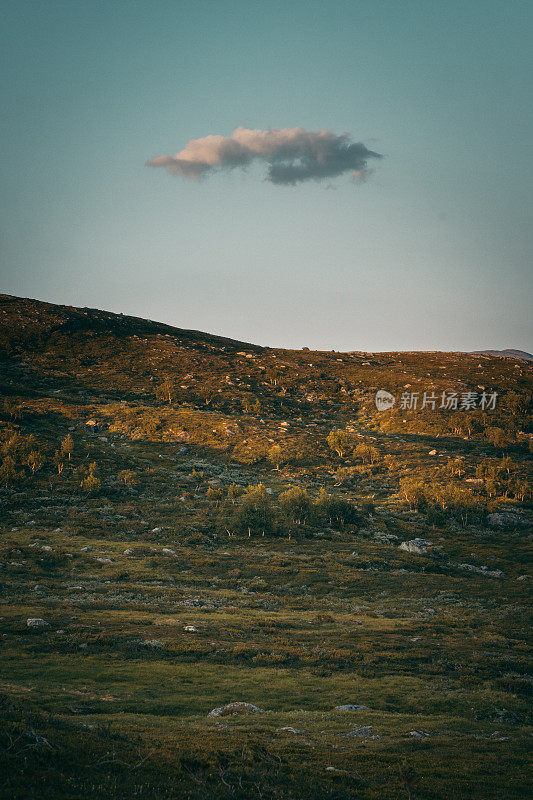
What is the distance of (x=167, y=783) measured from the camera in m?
13.1

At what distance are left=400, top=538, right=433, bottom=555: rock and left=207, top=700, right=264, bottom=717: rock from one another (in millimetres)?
46808

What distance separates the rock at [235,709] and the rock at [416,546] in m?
46.8

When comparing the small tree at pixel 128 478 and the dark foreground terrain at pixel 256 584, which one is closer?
the dark foreground terrain at pixel 256 584

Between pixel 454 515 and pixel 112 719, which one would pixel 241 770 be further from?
pixel 454 515

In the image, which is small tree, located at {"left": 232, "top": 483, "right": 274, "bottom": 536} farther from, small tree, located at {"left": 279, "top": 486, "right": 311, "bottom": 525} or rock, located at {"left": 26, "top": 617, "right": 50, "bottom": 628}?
rock, located at {"left": 26, "top": 617, "right": 50, "bottom": 628}

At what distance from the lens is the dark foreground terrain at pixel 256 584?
15.8 meters

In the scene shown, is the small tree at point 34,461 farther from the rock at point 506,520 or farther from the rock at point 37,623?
the rock at point 506,520

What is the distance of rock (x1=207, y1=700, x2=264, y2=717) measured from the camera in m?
22.1

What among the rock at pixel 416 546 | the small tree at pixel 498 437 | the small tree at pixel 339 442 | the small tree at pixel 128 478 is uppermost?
the small tree at pixel 498 437

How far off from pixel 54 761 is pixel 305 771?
761cm

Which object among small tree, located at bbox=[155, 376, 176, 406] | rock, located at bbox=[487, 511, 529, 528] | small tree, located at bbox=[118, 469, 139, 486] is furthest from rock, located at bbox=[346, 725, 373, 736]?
small tree, located at bbox=[155, 376, 176, 406]

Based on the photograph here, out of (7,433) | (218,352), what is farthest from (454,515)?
(218,352)

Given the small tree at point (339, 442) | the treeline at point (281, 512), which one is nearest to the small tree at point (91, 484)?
the treeline at point (281, 512)

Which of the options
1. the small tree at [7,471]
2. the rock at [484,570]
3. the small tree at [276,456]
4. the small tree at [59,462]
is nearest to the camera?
the rock at [484,570]
